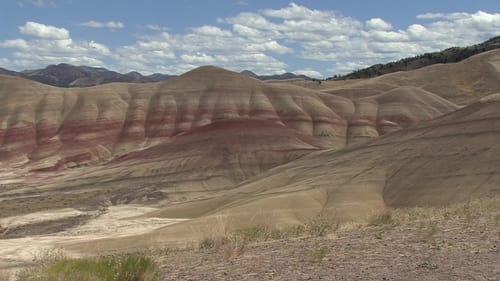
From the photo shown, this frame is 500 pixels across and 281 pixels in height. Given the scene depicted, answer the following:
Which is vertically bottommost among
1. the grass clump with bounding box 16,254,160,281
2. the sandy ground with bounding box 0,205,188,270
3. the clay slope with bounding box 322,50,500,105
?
the sandy ground with bounding box 0,205,188,270

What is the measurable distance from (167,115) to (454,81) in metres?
69.9

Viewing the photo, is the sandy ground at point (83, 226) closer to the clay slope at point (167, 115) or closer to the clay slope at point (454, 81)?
the clay slope at point (167, 115)

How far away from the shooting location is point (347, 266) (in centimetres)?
991

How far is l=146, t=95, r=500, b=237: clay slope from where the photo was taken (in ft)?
119

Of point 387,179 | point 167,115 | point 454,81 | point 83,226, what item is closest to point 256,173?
point 83,226

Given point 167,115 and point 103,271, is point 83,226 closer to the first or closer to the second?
point 103,271

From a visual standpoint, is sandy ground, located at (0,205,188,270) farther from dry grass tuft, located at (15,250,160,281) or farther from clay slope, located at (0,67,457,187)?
clay slope, located at (0,67,457,187)

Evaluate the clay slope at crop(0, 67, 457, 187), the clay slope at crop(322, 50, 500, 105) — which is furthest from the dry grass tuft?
the clay slope at crop(322, 50, 500, 105)

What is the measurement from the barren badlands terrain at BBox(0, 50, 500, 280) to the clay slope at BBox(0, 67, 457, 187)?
14.5 inches

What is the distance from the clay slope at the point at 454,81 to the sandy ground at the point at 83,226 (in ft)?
273

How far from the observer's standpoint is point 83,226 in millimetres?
49812

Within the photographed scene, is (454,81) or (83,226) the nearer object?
(83,226)

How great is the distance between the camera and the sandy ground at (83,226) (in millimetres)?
32812

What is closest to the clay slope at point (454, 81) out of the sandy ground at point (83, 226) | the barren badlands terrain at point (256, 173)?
the barren badlands terrain at point (256, 173)
